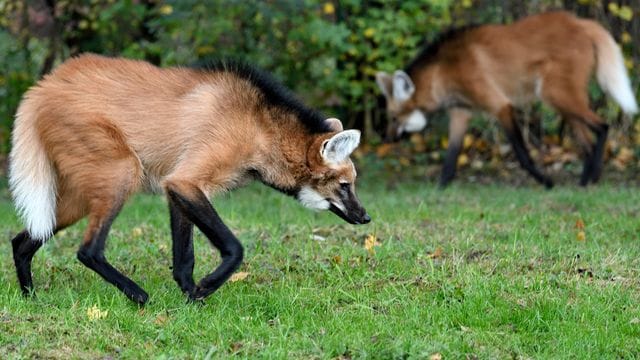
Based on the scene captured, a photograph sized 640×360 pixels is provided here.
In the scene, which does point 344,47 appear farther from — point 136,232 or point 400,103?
point 136,232

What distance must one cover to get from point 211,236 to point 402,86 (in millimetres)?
5130

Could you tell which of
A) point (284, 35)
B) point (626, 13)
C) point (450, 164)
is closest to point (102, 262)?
point (450, 164)

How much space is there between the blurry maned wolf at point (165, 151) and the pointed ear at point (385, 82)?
14.9 feet

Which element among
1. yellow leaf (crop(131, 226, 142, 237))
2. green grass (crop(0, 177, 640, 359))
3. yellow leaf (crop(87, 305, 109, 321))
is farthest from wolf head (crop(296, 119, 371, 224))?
yellow leaf (crop(131, 226, 142, 237))

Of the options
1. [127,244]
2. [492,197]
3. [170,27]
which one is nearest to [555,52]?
[492,197]

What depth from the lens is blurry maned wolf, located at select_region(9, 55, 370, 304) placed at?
4.13 metres

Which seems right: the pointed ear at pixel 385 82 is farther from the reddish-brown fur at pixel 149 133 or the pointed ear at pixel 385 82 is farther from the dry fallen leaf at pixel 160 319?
the dry fallen leaf at pixel 160 319

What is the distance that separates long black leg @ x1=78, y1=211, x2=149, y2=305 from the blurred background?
4.76 meters

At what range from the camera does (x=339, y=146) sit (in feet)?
14.5

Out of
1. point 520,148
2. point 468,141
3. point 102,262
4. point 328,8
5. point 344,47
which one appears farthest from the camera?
point 468,141

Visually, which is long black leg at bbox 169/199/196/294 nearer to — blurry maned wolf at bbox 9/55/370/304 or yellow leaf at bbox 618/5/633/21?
blurry maned wolf at bbox 9/55/370/304

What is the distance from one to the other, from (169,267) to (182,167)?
90 centimetres

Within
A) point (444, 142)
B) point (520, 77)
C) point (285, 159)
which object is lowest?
point (444, 142)

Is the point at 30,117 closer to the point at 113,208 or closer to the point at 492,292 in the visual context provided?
the point at 113,208
